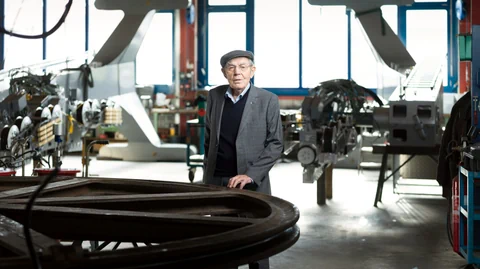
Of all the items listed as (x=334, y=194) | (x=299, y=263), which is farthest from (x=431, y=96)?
(x=299, y=263)

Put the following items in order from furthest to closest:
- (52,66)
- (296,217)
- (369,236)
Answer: (52,66)
(369,236)
(296,217)

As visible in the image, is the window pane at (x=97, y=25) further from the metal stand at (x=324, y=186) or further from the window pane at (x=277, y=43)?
the metal stand at (x=324, y=186)

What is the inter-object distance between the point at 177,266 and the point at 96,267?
6.6 inches

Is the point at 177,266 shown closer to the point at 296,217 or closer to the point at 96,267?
the point at 96,267

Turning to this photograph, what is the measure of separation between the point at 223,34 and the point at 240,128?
389 inches

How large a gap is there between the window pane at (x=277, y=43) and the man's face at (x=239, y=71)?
9508 mm

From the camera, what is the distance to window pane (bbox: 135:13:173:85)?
42.1ft

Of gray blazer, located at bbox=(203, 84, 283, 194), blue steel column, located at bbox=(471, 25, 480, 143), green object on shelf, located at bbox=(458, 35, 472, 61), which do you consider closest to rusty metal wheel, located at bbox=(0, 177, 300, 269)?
gray blazer, located at bbox=(203, 84, 283, 194)

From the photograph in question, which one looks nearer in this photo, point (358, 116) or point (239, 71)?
point (239, 71)

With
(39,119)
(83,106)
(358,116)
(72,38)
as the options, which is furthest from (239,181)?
(72,38)

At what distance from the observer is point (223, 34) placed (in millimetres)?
12836

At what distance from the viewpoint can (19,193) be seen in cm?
219

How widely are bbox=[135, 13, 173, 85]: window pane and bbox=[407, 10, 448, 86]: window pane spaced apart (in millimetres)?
4235

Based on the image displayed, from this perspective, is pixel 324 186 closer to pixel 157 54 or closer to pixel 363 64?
pixel 363 64
